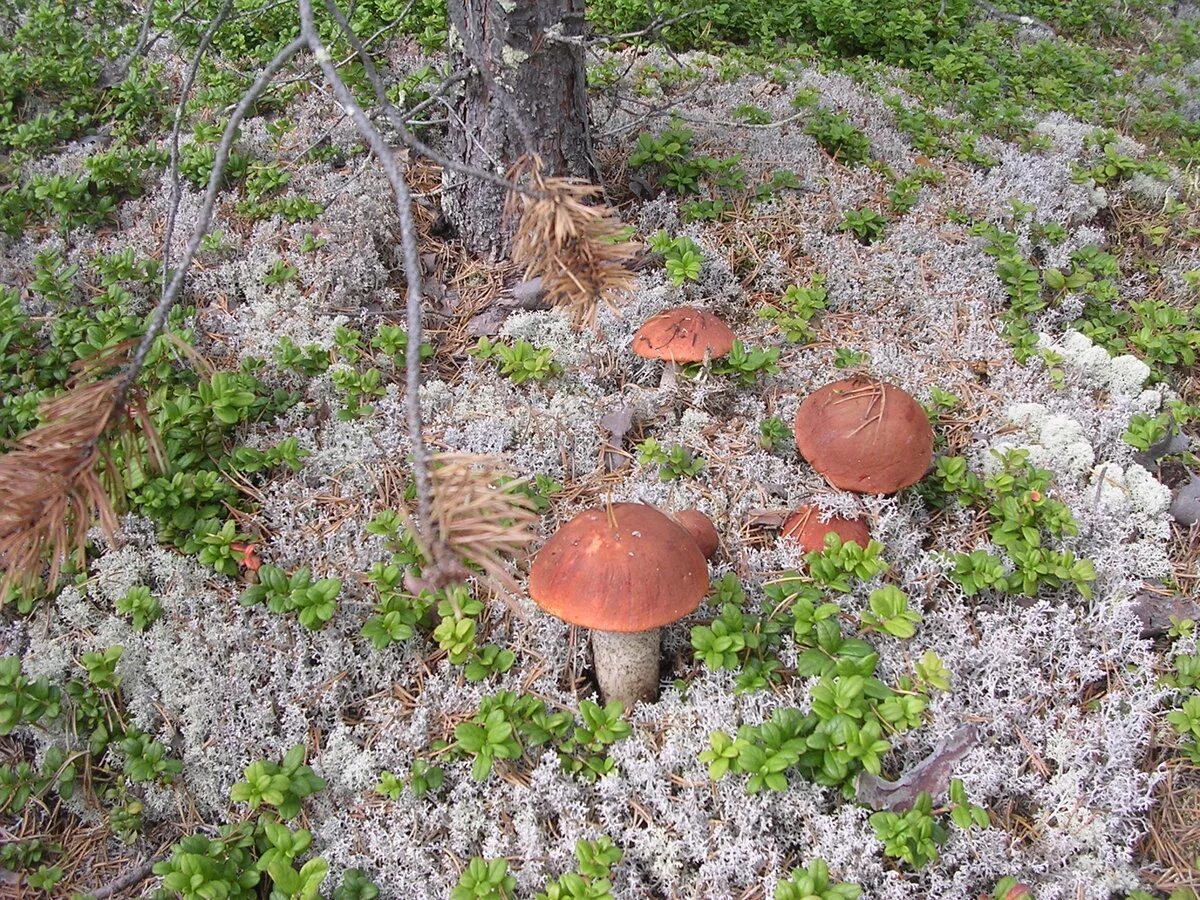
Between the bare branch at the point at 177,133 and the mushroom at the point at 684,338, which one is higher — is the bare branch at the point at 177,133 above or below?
above

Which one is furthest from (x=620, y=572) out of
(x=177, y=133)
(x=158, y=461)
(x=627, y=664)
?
(x=177, y=133)

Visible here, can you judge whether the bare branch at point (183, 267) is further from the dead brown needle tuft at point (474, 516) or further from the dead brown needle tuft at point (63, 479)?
the dead brown needle tuft at point (474, 516)

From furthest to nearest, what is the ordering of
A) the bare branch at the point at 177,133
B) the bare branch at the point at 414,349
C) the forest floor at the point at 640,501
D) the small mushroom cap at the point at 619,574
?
the forest floor at the point at 640,501 < the small mushroom cap at the point at 619,574 < the bare branch at the point at 177,133 < the bare branch at the point at 414,349

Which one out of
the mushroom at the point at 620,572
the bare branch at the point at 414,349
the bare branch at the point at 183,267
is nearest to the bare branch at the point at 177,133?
the bare branch at the point at 183,267

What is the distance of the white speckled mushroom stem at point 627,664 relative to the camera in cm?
246

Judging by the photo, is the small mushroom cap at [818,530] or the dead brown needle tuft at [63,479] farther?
the small mushroom cap at [818,530]

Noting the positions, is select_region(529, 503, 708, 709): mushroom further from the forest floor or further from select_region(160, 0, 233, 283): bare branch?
select_region(160, 0, 233, 283): bare branch

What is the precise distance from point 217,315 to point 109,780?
2.19 meters

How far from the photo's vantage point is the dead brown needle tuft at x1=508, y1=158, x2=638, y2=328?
1622 millimetres

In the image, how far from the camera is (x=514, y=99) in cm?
343

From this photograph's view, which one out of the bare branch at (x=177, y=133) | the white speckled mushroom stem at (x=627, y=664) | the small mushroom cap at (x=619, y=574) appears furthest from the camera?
the white speckled mushroom stem at (x=627, y=664)

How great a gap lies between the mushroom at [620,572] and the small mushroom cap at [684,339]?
1152mm

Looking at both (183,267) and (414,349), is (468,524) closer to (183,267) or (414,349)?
(414,349)

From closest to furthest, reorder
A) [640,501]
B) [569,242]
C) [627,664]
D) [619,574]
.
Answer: [569,242]
[619,574]
[627,664]
[640,501]
